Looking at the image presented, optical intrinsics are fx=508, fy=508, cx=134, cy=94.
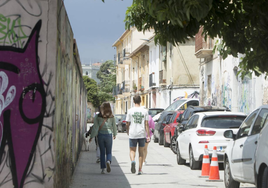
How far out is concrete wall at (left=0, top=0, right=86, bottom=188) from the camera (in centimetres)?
615

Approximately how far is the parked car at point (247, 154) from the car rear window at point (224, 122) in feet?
11.2

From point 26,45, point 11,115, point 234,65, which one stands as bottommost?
point 11,115

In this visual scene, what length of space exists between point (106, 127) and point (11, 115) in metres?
5.87

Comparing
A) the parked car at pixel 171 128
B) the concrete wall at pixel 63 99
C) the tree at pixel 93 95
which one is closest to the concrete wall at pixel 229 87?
the parked car at pixel 171 128

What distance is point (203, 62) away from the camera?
32.3m

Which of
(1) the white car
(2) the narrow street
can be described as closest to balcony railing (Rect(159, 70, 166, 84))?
(2) the narrow street

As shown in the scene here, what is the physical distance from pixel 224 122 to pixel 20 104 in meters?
7.76

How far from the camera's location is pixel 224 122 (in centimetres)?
1302

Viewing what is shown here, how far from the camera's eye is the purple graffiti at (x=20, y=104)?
6.15 m

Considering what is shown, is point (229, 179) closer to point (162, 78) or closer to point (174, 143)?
point (174, 143)

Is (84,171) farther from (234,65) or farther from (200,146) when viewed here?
(234,65)

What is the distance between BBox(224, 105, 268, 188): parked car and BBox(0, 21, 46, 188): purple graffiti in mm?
3097

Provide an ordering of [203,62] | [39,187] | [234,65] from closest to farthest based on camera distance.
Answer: [39,187]
[234,65]
[203,62]

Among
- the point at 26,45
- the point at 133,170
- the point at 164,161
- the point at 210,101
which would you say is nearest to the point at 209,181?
the point at 133,170
